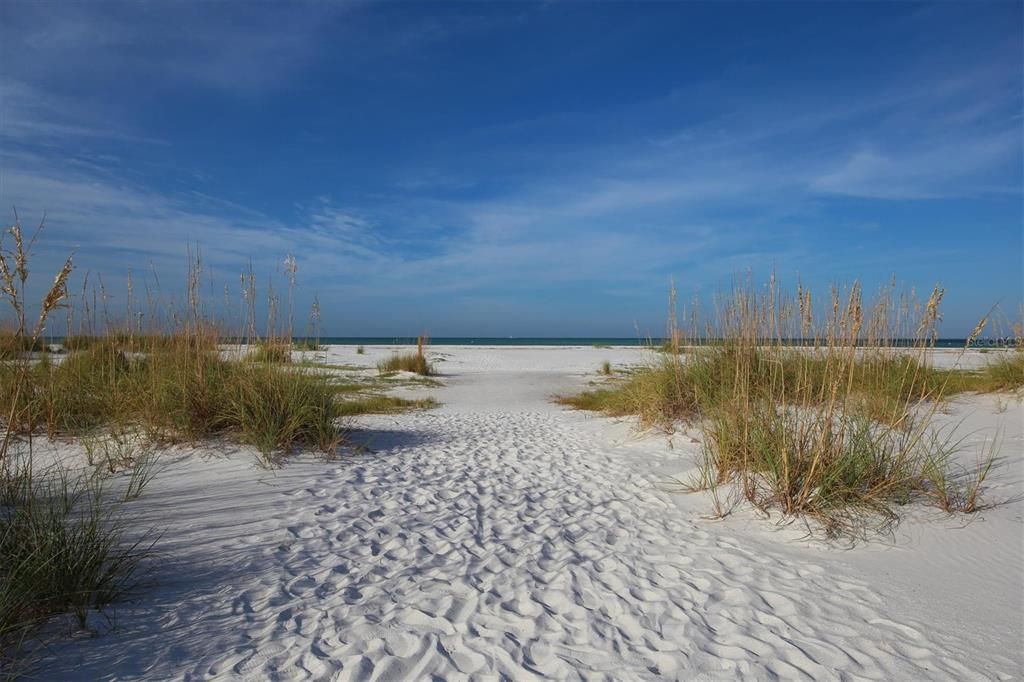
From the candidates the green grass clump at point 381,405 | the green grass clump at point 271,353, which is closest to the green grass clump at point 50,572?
the green grass clump at point 271,353

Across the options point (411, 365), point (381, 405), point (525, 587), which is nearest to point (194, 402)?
point (525, 587)

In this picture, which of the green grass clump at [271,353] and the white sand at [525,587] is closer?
the white sand at [525,587]

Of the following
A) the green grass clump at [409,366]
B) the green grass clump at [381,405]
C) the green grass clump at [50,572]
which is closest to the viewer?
the green grass clump at [50,572]

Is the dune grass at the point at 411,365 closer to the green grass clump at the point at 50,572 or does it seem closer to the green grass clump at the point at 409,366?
the green grass clump at the point at 409,366

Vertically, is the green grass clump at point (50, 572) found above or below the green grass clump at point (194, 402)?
below

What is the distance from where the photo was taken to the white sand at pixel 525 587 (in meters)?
2.23

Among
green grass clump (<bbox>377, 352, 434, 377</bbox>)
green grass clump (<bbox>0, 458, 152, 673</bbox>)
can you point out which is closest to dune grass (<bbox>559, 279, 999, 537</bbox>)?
green grass clump (<bbox>0, 458, 152, 673</bbox>)

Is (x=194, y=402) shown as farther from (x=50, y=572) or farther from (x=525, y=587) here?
(x=525, y=587)

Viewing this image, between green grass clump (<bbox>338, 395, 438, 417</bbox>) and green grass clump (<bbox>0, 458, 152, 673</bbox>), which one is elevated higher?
green grass clump (<bbox>0, 458, 152, 673</bbox>)

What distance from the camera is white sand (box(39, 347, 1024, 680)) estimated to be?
87.8 inches

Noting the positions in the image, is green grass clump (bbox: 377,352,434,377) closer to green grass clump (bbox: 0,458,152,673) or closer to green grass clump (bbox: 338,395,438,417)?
green grass clump (bbox: 338,395,438,417)

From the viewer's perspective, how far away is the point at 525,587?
2.94 meters

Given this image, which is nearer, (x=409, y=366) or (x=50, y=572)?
(x=50, y=572)

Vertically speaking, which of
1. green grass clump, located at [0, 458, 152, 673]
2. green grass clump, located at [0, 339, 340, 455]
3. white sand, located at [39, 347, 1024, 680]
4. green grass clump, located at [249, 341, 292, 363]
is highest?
green grass clump, located at [249, 341, 292, 363]
